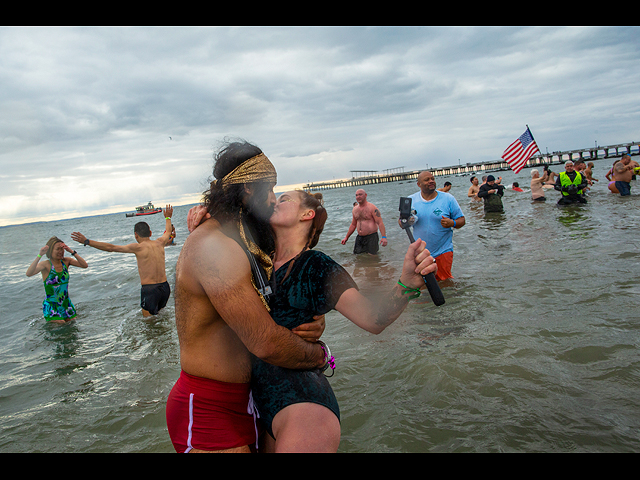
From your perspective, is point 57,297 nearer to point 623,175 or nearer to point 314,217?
point 314,217

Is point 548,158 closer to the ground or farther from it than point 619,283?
farther from it

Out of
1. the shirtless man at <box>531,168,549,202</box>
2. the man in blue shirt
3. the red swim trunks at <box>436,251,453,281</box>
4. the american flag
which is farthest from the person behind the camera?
the american flag

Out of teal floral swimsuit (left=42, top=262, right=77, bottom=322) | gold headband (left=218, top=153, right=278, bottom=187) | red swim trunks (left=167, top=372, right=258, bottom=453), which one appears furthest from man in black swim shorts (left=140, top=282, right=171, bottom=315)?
gold headband (left=218, top=153, right=278, bottom=187)

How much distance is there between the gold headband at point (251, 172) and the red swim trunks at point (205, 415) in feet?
3.56

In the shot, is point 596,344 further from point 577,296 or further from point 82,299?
point 82,299

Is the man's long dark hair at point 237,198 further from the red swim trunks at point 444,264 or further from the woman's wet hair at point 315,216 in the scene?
the red swim trunks at point 444,264

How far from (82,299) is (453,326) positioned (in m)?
11.8

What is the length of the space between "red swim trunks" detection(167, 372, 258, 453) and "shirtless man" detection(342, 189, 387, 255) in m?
9.08

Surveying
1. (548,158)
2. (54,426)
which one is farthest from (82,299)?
(548,158)

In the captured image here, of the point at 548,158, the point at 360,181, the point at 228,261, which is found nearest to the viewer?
the point at 228,261

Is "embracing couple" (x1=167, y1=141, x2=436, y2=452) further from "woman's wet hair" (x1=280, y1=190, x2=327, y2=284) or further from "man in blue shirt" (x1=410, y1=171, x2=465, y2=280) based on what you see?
"man in blue shirt" (x1=410, y1=171, x2=465, y2=280)

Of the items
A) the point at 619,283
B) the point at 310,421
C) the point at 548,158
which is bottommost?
the point at 619,283

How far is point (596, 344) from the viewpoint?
4438mm

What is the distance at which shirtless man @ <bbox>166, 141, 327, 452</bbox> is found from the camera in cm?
185
